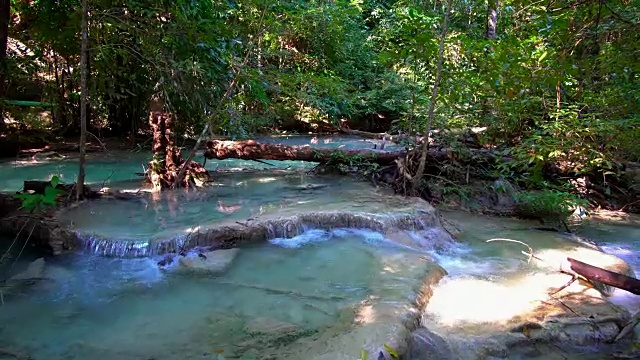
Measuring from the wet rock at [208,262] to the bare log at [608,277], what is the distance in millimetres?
3472

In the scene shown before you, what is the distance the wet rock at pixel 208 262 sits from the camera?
16.4 ft

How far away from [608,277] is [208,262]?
12.6 ft

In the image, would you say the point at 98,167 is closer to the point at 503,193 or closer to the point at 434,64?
the point at 434,64

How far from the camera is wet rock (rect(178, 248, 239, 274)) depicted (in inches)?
197

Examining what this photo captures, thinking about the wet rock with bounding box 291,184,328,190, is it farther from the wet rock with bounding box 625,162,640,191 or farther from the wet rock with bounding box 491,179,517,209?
the wet rock with bounding box 625,162,640,191

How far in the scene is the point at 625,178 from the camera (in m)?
8.27

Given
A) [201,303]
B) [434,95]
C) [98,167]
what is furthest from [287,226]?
[98,167]

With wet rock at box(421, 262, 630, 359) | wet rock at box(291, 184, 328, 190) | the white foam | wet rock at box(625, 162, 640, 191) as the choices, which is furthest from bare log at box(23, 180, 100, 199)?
wet rock at box(625, 162, 640, 191)

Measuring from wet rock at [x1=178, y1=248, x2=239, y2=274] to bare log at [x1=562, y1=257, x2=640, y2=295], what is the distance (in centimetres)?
347

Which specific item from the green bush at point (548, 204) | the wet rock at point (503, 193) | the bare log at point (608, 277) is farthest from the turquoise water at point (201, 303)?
the wet rock at point (503, 193)

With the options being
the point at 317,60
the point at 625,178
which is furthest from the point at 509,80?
the point at 317,60

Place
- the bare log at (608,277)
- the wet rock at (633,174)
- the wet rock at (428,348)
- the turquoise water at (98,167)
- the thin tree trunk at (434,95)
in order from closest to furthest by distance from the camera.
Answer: the wet rock at (428,348) → the bare log at (608,277) → the thin tree trunk at (434,95) → the wet rock at (633,174) → the turquoise water at (98,167)

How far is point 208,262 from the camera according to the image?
5.11 m

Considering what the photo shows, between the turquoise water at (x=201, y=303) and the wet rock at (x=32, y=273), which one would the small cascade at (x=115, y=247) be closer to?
the turquoise water at (x=201, y=303)
